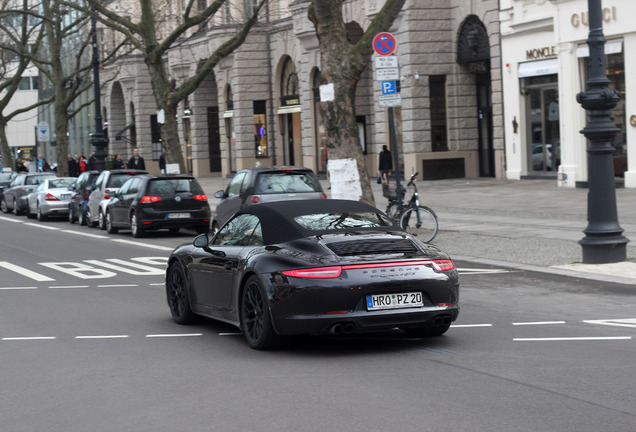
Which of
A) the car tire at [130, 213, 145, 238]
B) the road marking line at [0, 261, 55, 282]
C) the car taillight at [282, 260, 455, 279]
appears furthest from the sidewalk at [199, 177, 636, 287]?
the car tire at [130, 213, 145, 238]

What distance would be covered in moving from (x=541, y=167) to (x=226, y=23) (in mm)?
22345

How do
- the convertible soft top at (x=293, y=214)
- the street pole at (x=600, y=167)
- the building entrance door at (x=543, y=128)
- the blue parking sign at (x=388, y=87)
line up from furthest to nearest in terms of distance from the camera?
1. the building entrance door at (x=543, y=128)
2. the blue parking sign at (x=388, y=87)
3. the street pole at (x=600, y=167)
4. the convertible soft top at (x=293, y=214)

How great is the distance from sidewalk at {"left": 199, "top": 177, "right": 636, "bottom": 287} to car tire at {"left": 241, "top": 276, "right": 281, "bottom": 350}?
18.6 feet

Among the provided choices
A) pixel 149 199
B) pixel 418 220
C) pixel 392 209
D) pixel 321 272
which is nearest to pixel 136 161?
pixel 149 199

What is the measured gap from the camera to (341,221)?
30.6 ft

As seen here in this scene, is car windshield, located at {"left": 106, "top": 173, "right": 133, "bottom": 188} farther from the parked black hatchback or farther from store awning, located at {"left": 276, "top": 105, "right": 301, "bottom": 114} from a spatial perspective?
store awning, located at {"left": 276, "top": 105, "right": 301, "bottom": 114}

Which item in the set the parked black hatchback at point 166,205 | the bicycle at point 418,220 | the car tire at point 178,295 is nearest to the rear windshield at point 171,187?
the parked black hatchback at point 166,205

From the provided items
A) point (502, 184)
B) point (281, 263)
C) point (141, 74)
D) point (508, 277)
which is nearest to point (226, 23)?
point (141, 74)

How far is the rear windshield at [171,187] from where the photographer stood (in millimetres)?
24328

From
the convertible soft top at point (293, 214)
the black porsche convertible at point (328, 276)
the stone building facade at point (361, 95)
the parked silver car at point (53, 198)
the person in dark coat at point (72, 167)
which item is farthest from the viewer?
the person in dark coat at point (72, 167)

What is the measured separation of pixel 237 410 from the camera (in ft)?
21.8

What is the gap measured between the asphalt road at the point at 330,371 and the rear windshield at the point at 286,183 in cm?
784

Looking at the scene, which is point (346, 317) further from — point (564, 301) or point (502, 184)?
point (502, 184)

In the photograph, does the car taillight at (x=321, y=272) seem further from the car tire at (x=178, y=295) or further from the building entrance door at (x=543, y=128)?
the building entrance door at (x=543, y=128)
